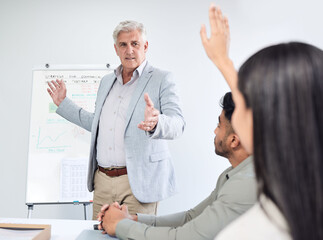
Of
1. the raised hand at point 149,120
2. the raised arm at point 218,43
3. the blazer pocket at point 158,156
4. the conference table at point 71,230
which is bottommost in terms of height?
the conference table at point 71,230

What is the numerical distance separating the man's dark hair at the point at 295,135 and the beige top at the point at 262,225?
2 cm

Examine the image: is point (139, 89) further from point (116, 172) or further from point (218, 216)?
point (218, 216)

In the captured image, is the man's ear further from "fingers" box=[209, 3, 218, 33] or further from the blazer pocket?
the blazer pocket

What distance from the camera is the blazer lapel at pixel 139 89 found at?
1978 mm

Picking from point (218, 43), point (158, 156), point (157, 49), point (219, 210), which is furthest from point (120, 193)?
point (157, 49)

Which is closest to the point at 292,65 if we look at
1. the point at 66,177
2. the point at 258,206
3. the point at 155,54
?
the point at 258,206

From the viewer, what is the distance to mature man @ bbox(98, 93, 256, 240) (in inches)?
42.2

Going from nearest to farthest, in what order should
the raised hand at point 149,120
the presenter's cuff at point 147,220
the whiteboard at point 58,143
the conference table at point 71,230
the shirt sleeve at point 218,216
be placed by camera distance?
the shirt sleeve at point 218,216, the conference table at point 71,230, the presenter's cuff at point 147,220, the raised hand at point 149,120, the whiteboard at point 58,143

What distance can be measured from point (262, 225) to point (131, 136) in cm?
145

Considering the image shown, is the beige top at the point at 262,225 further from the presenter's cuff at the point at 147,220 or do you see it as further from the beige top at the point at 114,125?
the beige top at the point at 114,125

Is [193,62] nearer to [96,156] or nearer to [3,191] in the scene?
[96,156]

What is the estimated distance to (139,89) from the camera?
202 cm

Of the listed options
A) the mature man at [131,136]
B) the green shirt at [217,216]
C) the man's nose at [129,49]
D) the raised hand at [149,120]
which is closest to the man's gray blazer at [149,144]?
the mature man at [131,136]

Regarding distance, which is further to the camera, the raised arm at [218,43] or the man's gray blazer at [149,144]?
the man's gray blazer at [149,144]
